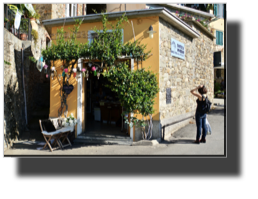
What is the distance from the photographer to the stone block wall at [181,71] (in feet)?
22.7

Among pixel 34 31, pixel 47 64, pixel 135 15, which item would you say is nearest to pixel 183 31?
pixel 135 15

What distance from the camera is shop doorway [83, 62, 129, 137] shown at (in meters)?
7.47

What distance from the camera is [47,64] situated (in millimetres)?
6578

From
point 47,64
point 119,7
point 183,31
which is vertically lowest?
point 47,64

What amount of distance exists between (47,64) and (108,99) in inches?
126

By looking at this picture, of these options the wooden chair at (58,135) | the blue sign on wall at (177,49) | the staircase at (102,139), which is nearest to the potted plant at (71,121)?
the wooden chair at (58,135)

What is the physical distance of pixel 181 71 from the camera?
809cm

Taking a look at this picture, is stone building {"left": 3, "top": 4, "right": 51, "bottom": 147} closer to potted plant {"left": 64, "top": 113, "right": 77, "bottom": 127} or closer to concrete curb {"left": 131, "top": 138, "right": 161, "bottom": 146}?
potted plant {"left": 64, "top": 113, "right": 77, "bottom": 127}

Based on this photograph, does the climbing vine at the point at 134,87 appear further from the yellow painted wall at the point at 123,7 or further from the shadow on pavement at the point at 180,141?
the yellow painted wall at the point at 123,7

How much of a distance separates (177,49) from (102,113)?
397cm

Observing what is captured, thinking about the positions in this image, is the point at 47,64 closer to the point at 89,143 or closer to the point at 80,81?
the point at 80,81

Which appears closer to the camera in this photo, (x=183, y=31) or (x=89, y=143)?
(x=89, y=143)

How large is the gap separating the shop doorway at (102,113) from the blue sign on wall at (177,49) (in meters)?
2.71

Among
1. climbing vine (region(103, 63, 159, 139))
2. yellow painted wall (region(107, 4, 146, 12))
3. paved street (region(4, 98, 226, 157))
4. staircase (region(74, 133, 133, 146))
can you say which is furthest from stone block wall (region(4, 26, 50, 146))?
yellow painted wall (region(107, 4, 146, 12))
